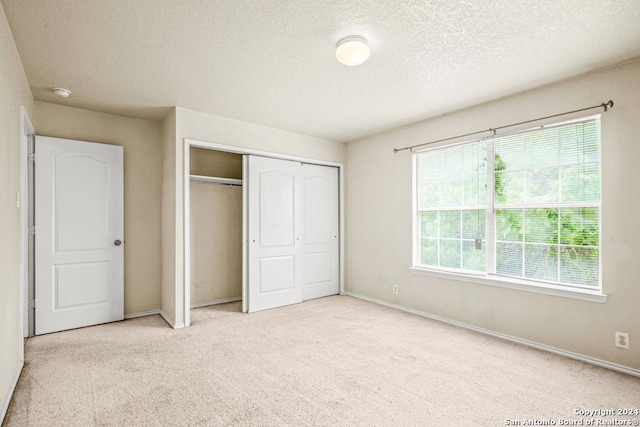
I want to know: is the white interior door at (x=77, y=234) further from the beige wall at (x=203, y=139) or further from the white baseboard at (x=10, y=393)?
the white baseboard at (x=10, y=393)

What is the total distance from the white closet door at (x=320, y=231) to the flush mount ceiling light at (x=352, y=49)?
8.62 feet

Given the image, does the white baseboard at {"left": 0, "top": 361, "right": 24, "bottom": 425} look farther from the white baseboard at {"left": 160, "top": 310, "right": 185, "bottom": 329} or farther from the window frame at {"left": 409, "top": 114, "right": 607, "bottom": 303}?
the window frame at {"left": 409, "top": 114, "right": 607, "bottom": 303}

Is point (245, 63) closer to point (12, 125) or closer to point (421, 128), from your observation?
point (12, 125)

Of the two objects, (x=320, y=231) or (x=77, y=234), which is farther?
(x=320, y=231)

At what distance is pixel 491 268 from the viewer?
357 cm

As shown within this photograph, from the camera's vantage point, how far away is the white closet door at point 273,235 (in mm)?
4422

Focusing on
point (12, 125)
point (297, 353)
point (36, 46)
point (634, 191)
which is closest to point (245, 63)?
point (36, 46)

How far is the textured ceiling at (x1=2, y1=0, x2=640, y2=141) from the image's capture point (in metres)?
2.03

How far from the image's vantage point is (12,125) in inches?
94.1

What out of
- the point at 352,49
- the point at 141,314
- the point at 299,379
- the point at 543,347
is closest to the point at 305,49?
the point at 352,49

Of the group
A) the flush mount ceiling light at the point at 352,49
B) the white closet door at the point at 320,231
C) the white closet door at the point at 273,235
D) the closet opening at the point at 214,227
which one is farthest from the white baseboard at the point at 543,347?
the flush mount ceiling light at the point at 352,49

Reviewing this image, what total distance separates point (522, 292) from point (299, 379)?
230cm

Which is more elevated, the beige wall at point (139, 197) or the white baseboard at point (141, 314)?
the beige wall at point (139, 197)

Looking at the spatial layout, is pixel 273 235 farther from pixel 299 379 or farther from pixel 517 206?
pixel 517 206
